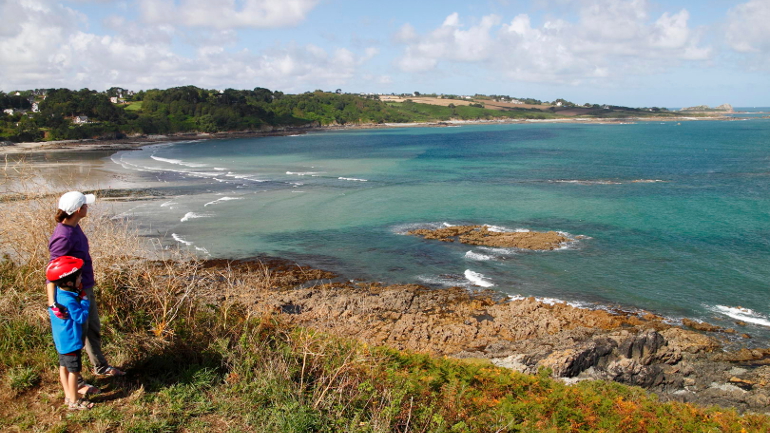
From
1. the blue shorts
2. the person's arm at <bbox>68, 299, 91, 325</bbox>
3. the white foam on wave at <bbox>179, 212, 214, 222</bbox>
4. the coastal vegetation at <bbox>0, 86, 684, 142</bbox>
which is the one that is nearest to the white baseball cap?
the person's arm at <bbox>68, 299, 91, 325</bbox>

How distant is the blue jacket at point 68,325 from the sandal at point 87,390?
46 cm

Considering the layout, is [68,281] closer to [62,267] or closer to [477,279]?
[62,267]

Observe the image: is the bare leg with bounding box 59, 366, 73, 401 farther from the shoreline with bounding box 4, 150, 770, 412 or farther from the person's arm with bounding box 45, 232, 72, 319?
the shoreline with bounding box 4, 150, 770, 412

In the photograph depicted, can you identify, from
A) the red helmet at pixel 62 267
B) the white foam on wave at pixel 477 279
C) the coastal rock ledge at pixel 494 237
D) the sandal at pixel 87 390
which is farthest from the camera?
the coastal rock ledge at pixel 494 237

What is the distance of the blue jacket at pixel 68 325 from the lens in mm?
4902

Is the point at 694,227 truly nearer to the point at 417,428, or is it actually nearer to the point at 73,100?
the point at 417,428

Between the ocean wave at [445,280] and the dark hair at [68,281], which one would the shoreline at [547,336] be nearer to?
the ocean wave at [445,280]

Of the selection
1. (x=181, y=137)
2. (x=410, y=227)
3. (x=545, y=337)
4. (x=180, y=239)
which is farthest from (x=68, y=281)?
(x=181, y=137)

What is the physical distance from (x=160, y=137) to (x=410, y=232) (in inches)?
3699

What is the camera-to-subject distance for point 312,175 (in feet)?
158

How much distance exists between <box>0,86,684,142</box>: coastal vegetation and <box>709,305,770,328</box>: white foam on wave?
9523 centimetres

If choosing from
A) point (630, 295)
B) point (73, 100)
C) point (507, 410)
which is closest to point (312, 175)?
point (630, 295)

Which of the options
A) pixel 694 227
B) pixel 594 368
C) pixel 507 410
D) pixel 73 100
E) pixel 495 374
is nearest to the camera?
pixel 507 410

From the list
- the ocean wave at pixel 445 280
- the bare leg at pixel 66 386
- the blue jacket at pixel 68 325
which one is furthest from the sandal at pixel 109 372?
the ocean wave at pixel 445 280
